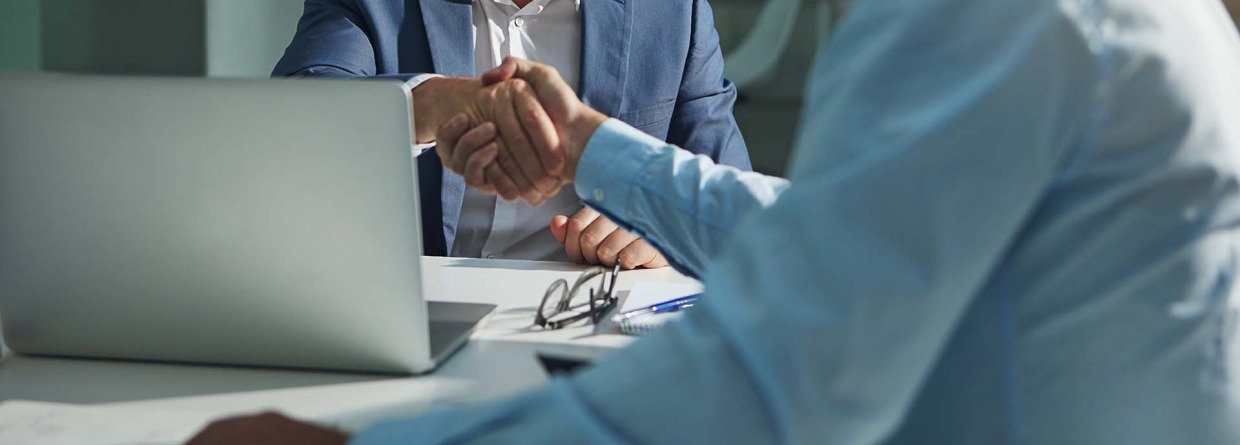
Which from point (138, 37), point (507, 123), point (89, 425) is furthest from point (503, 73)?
point (138, 37)

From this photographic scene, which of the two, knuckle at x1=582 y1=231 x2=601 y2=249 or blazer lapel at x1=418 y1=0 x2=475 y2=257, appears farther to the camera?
blazer lapel at x1=418 y1=0 x2=475 y2=257

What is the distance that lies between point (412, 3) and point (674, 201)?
2.94 ft

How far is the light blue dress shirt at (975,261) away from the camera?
601 mm

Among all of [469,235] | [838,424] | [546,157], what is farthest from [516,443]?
[469,235]

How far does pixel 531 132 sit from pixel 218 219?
1.45 ft

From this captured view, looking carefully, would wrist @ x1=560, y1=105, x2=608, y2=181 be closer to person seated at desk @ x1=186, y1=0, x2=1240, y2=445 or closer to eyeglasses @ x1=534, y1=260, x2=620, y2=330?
eyeglasses @ x1=534, y1=260, x2=620, y2=330

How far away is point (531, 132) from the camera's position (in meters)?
1.34

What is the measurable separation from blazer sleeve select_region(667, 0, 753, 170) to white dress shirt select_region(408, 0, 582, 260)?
191 millimetres

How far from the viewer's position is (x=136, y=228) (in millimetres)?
985

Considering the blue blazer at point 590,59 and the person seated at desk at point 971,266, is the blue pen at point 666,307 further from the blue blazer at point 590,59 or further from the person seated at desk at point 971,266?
the blue blazer at point 590,59

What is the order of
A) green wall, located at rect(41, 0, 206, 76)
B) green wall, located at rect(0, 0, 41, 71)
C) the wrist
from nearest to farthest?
the wrist < green wall, located at rect(0, 0, 41, 71) < green wall, located at rect(41, 0, 206, 76)

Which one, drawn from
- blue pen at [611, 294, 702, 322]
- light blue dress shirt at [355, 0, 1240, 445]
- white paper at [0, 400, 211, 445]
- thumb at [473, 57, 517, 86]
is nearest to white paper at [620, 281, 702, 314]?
blue pen at [611, 294, 702, 322]

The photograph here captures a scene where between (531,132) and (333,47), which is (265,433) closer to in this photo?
(531,132)

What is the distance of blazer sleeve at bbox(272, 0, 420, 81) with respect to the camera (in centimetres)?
187
